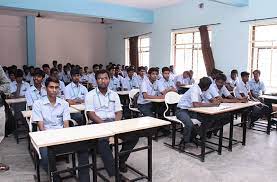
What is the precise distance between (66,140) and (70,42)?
32.3 ft

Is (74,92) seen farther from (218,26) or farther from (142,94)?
(218,26)

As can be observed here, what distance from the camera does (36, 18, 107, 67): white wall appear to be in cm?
1088

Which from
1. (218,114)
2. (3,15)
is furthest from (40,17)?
(218,114)

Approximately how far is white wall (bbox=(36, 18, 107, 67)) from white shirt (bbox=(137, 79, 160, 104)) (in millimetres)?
7104

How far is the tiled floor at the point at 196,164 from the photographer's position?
3209 mm

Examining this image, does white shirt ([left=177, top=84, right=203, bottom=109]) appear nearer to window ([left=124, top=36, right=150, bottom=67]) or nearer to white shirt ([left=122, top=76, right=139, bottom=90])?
white shirt ([left=122, top=76, right=139, bottom=90])

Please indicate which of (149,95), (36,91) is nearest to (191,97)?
(149,95)

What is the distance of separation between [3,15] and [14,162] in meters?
8.10

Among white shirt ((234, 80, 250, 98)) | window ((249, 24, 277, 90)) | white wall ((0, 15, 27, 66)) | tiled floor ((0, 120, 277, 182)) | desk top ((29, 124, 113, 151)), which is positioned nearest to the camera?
desk top ((29, 124, 113, 151))

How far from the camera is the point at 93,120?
3.26 metres

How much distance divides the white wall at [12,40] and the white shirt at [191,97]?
8278 mm

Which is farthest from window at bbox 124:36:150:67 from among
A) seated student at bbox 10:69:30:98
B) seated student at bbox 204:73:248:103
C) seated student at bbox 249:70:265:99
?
seated student at bbox 204:73:248:103

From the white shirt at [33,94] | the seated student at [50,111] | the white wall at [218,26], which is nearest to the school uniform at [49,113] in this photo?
the seated student at [50,111]

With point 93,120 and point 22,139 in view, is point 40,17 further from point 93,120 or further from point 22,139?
point 93,120
